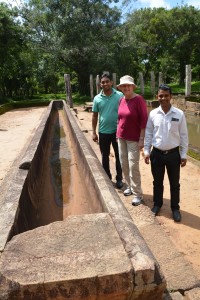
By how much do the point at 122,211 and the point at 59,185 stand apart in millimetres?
3504

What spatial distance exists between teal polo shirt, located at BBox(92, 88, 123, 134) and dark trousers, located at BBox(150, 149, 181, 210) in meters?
0.92

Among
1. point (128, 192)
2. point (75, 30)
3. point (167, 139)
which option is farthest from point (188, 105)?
point (167, 139)

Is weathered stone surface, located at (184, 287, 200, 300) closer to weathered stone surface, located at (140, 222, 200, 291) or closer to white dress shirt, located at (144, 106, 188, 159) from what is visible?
weathered stone surface, located at (140, 222, 200, 291)

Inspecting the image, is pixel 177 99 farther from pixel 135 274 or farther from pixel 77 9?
pixel 135 274

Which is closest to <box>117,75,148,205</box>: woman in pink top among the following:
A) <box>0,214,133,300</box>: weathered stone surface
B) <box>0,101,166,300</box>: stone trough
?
<box>0,101,166,300</box>: stone trough

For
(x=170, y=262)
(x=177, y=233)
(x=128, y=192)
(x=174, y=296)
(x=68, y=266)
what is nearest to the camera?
(x=68, y=266)

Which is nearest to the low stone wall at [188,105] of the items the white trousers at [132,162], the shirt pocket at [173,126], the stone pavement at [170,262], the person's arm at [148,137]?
the white trousers at [132,162]

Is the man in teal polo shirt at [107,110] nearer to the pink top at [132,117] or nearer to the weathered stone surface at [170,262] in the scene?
the pink top at [132,117]

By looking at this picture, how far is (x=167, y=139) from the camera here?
12.3 feet

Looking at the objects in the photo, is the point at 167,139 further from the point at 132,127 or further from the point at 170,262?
the point at 170,262

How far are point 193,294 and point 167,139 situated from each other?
1787mm

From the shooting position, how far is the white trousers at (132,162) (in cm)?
412

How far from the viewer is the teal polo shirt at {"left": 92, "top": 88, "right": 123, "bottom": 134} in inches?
179

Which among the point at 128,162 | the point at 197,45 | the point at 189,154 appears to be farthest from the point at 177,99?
the point at 197,45
